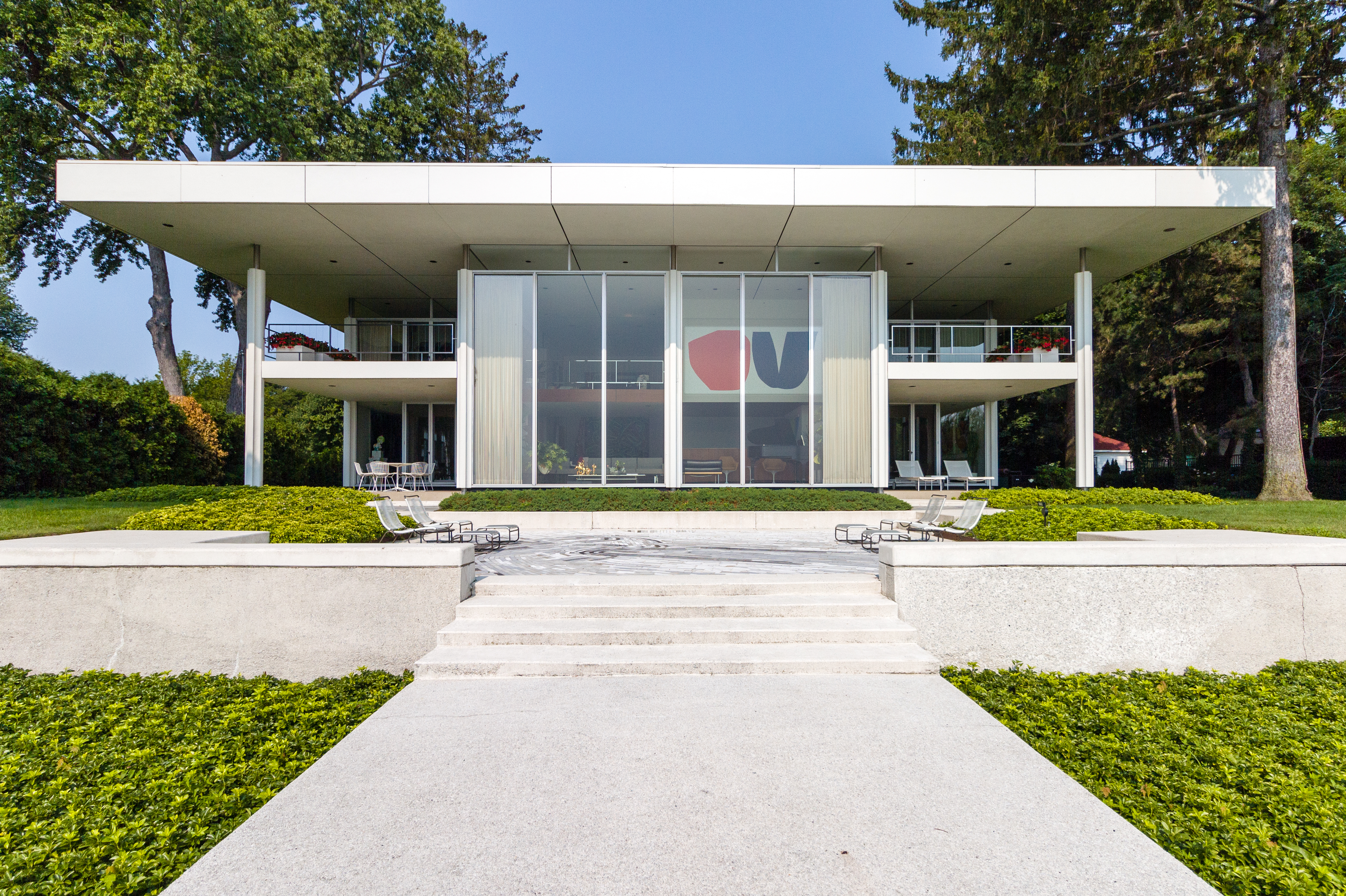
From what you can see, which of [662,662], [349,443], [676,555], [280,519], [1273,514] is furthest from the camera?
[349,443]

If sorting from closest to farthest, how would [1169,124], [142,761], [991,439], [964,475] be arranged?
[142,761]
[1169,124]
[964,475]
[991,439]

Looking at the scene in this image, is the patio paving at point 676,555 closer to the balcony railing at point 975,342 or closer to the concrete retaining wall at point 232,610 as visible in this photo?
the concrete retaining wall at point 232,610

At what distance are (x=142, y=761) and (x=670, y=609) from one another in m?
3.73

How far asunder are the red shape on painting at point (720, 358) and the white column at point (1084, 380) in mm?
8451

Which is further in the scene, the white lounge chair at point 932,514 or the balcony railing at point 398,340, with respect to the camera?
the balcony railing at point 398,340

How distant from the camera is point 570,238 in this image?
629 inches

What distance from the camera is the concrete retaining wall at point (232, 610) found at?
5.69 meters

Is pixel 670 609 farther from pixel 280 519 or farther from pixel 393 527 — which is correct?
pixel 280 519

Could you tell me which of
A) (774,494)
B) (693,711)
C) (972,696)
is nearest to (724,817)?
(693,711)

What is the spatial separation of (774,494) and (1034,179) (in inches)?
341

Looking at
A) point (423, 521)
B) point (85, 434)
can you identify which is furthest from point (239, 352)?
point (423, 521)

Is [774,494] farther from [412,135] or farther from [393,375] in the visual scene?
[412,135]

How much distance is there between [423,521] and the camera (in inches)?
384

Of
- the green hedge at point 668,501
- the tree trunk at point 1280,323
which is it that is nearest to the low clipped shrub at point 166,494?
the green hedge at point 668,501
